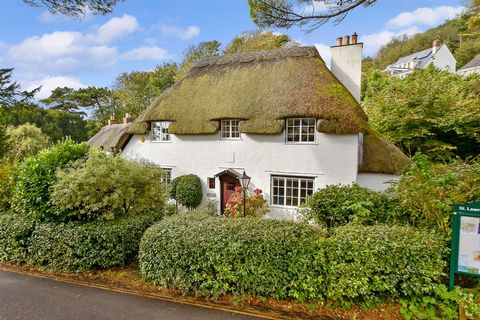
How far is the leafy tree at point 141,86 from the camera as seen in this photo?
31562 mm

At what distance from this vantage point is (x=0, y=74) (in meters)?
16.7

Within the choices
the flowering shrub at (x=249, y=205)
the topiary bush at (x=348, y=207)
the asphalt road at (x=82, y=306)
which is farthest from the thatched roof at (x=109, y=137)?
the topiary bush at (x=348, y=207)

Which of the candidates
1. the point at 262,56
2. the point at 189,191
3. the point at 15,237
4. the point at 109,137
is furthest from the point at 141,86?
the point at 15,237

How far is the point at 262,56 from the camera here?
13.5m

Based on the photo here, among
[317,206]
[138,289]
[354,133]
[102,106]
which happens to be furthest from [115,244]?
[102,106]

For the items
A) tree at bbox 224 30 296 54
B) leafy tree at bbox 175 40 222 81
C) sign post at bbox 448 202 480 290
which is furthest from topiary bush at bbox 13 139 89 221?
leafy tree at bbox 175 40 222 81

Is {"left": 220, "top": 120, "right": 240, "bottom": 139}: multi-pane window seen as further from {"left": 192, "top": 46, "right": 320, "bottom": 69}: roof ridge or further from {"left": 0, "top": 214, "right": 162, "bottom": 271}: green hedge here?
{"left": 0, "top": 214, "right": 162, "bottom": 271}: green hedge

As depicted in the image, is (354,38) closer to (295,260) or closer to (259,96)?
Result: (259,96)

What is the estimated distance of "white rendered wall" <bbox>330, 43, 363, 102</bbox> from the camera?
12062 millimetres

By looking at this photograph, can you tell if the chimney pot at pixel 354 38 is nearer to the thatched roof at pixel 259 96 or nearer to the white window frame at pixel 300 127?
the thatched roof at pixel 259 96

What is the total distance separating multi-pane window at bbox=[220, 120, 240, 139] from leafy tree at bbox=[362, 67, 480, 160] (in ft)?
28.5

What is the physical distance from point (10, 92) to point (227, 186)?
56.4 feet

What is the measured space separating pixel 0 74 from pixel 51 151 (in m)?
15.1

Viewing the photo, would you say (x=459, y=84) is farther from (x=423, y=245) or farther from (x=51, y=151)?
(x=51, y=151)
